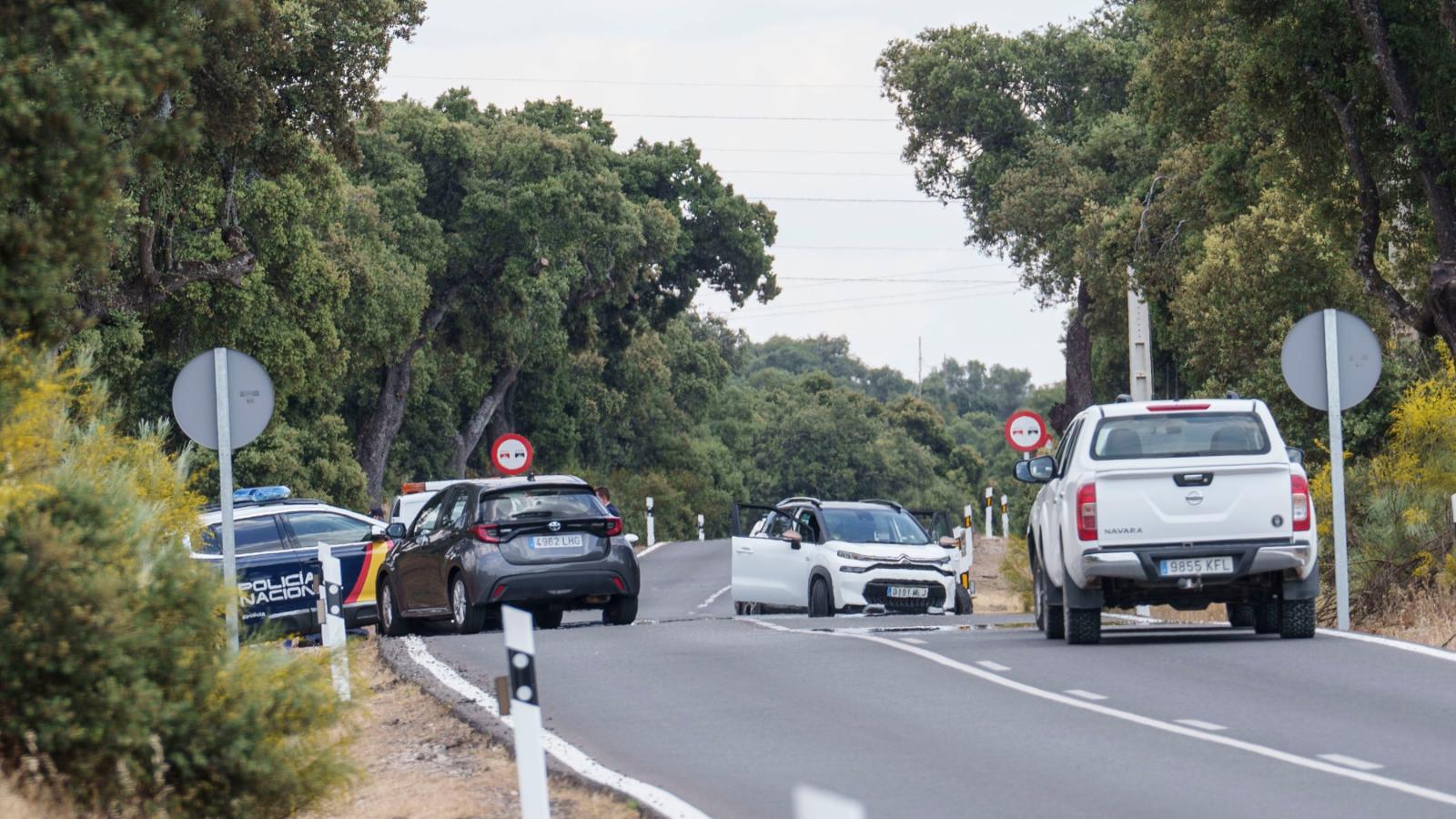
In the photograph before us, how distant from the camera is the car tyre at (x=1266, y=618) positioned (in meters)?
17.0

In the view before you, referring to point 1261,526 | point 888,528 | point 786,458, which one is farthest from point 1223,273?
point 786,458

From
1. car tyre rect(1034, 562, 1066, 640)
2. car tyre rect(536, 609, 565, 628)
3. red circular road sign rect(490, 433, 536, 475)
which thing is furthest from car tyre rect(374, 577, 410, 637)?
red circular road sign rect(490, 433, 536, 475)

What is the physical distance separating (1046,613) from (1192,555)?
2137 millimetres

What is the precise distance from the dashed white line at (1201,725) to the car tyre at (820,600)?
12.0 meters

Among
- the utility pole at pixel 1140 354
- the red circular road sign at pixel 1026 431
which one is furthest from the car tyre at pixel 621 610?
the utility pole at pixel 1140 354

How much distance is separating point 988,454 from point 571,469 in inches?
3101

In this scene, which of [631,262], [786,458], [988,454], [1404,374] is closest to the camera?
[1404,374]

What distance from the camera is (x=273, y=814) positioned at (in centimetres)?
810

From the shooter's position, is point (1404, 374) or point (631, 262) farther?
point (631, 262)

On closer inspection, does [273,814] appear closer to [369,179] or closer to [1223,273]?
[1223,273]

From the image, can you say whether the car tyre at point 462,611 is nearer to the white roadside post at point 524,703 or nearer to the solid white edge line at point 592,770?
the solid white edge line at point 592,770

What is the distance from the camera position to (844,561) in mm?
23188

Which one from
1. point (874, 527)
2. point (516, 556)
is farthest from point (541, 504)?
point (874, 527)

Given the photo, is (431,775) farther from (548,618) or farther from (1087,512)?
(548,618)
